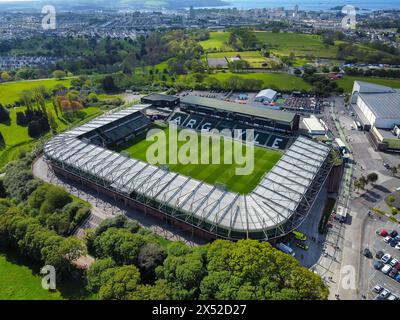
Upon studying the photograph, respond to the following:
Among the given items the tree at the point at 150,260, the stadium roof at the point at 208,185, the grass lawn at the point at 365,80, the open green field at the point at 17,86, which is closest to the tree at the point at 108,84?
the open green field at the point at 17,86

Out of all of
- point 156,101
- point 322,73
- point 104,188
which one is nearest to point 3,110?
point 156,101

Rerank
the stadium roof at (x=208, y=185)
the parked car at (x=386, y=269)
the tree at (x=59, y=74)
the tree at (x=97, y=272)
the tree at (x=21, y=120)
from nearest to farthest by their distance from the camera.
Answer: the tree at (x=97, y=272) < the parked car at (x=386, y=269) < the stadium roof at (x=208, y=185) < the tree at (x=21, y=120) < the tree at (x=59, y=74)

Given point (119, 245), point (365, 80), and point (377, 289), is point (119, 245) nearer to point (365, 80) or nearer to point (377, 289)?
point (377, 289)

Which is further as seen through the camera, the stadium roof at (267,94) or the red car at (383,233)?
the stadium roof at (267,94)

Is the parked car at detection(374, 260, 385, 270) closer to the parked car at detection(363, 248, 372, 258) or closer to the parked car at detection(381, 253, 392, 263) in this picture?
the parked car at detection(381, 253, 392, 263)

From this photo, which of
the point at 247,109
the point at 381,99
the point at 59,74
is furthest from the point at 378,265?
the point at 59,74

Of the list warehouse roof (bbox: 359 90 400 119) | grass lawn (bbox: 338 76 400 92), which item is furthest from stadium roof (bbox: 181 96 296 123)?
grass lawn (bbox: 338 76 400 92)

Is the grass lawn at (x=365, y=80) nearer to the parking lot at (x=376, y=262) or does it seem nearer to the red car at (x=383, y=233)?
the parking lot at (x=376, y=262)
